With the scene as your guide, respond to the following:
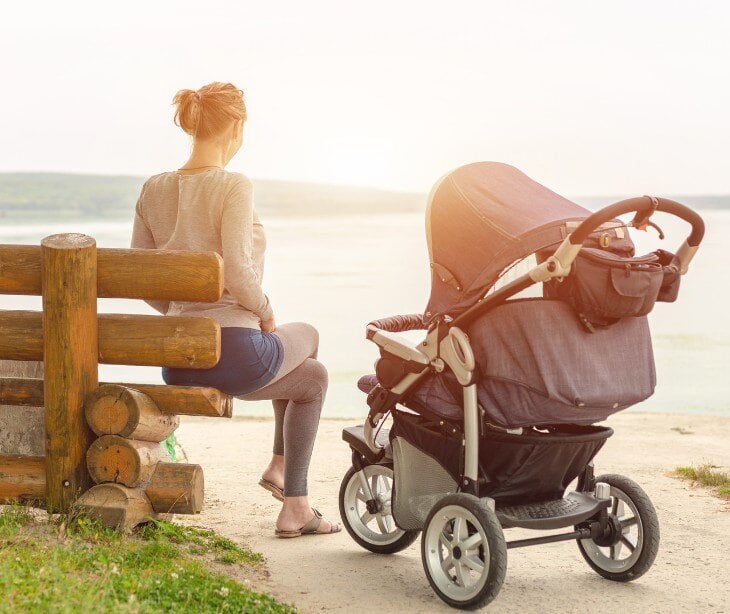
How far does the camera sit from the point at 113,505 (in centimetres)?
608

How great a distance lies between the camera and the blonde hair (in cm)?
616

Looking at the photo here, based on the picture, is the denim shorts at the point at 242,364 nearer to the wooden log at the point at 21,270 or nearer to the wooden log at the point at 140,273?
the wooden log at the point at 140,273

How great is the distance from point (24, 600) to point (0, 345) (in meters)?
1.96

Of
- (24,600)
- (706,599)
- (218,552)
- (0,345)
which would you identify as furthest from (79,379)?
(706,599)

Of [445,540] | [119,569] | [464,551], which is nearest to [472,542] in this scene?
[464,551]

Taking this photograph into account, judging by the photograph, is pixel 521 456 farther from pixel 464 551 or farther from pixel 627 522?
pixel 627 522

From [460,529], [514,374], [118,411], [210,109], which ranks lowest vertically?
[460,529]

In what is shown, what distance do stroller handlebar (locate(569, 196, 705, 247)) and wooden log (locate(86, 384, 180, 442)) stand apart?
8.12 ft

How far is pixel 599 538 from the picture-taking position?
603 centimetres

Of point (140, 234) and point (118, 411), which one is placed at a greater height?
point (140, 234)

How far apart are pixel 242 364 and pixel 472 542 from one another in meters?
1.54

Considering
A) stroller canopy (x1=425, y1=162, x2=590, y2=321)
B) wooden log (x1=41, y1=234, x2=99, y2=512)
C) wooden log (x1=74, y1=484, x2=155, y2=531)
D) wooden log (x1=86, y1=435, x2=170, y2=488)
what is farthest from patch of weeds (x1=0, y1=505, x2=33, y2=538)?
stroller canopy (x1=425, y1=162, x2=590, y2=321)

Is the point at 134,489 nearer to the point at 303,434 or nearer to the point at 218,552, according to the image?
the point at 218,552

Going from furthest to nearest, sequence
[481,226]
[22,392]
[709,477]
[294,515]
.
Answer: [709,477]
[294,515]
[22,392]
[481,226]
